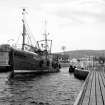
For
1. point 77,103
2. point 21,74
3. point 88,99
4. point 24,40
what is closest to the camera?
point 77,103

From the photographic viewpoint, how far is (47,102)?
1627 cm

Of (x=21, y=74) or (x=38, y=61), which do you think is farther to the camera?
(x=38, y=61)

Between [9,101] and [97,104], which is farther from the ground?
[97,104]

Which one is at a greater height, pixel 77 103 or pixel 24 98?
pixel 77 103

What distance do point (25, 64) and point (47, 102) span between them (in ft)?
Answer: 80.6

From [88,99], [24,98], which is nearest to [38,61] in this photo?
[24,98]

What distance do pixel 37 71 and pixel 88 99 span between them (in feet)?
115

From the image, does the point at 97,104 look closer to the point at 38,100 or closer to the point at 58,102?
the point at 58,102

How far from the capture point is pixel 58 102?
53.5 ft

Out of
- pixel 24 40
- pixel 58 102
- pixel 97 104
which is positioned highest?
pixel 24 40

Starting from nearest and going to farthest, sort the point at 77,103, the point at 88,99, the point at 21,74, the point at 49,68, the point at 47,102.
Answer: the point at 77,103, the point at 88,99, the point at 47,102, the point at 21,74, the point at 49,68

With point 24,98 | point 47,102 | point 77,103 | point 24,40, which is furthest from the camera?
point 24,40

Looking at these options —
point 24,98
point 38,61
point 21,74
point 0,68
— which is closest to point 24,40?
point 38,61

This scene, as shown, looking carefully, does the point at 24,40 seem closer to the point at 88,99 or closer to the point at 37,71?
the point at 37,71
